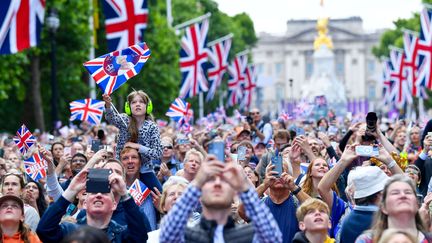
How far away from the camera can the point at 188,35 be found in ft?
112

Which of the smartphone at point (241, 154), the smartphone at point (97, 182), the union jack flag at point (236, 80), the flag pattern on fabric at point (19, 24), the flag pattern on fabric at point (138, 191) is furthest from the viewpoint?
Answer: the union jack flag at point (236, 80)

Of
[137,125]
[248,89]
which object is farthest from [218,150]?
[248,89]

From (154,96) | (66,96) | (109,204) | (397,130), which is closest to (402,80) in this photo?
(66,96)

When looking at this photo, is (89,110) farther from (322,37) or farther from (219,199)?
(322,37)

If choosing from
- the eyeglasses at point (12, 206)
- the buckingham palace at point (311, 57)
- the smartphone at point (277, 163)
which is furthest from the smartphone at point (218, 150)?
the buckingham palace at point (311, 57)

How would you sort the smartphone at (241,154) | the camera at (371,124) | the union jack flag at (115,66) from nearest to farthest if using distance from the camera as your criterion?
the camera at (371,124) < the smartphone at (241,154) < the union jack flag at (115,66)

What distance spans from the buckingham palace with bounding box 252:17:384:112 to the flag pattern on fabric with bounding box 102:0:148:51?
12796cm

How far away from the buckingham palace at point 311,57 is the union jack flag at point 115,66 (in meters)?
139

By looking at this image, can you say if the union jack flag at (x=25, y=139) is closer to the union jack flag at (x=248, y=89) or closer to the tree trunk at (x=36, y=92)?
the tree trunk at (x=36, y=92)

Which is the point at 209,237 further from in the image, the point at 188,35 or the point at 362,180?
the point at 188,35

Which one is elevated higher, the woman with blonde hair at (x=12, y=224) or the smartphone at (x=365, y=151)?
the smartphone at (x=365, y=151)

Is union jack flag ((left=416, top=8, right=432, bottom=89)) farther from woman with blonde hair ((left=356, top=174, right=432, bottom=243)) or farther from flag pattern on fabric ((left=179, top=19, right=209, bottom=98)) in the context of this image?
woman with blonde hair ((left=356, top=174, right=432, bottom=243))

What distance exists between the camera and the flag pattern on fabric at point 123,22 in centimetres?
2439

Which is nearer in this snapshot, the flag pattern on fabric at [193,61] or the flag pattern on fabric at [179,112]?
the flag pattern on fabric at [179,112]
